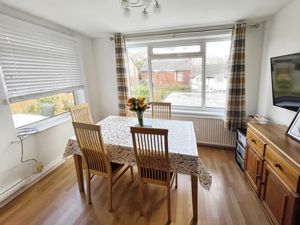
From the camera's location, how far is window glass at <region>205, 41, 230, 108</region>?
9.93ft

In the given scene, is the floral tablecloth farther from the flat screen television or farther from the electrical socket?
the flat screen television

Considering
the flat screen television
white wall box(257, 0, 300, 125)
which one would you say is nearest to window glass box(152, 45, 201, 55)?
white wall box(257, 0, 300, 125)

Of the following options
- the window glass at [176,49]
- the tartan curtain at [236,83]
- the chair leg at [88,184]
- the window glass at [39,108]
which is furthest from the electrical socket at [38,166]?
the tartan curtain at [236,83]

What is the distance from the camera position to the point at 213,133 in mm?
3148

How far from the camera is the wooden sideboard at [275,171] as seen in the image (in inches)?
49.3

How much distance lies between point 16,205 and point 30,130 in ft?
3.09

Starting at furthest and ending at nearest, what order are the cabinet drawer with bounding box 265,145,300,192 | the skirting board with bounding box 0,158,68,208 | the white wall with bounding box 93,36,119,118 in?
the white wall with bounding box 93,36,119,118 → the skirting board with bounding box 0,158,68,208 → the cabinet drawer with bounding box 265,145,300,192

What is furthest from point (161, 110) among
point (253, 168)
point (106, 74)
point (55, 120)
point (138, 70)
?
point (55, 120)

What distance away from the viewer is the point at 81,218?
1.71 m

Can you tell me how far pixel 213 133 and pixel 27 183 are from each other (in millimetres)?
3127

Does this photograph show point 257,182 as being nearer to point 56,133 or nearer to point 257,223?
point 257,223

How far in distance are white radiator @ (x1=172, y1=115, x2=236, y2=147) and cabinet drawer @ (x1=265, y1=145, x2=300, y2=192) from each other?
1465mm

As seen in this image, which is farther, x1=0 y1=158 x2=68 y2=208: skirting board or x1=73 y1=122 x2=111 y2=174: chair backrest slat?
x1=0 y1=158 x2=68 y2=208: skirting board

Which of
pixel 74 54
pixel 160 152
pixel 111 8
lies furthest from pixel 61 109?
pixel 160 152
